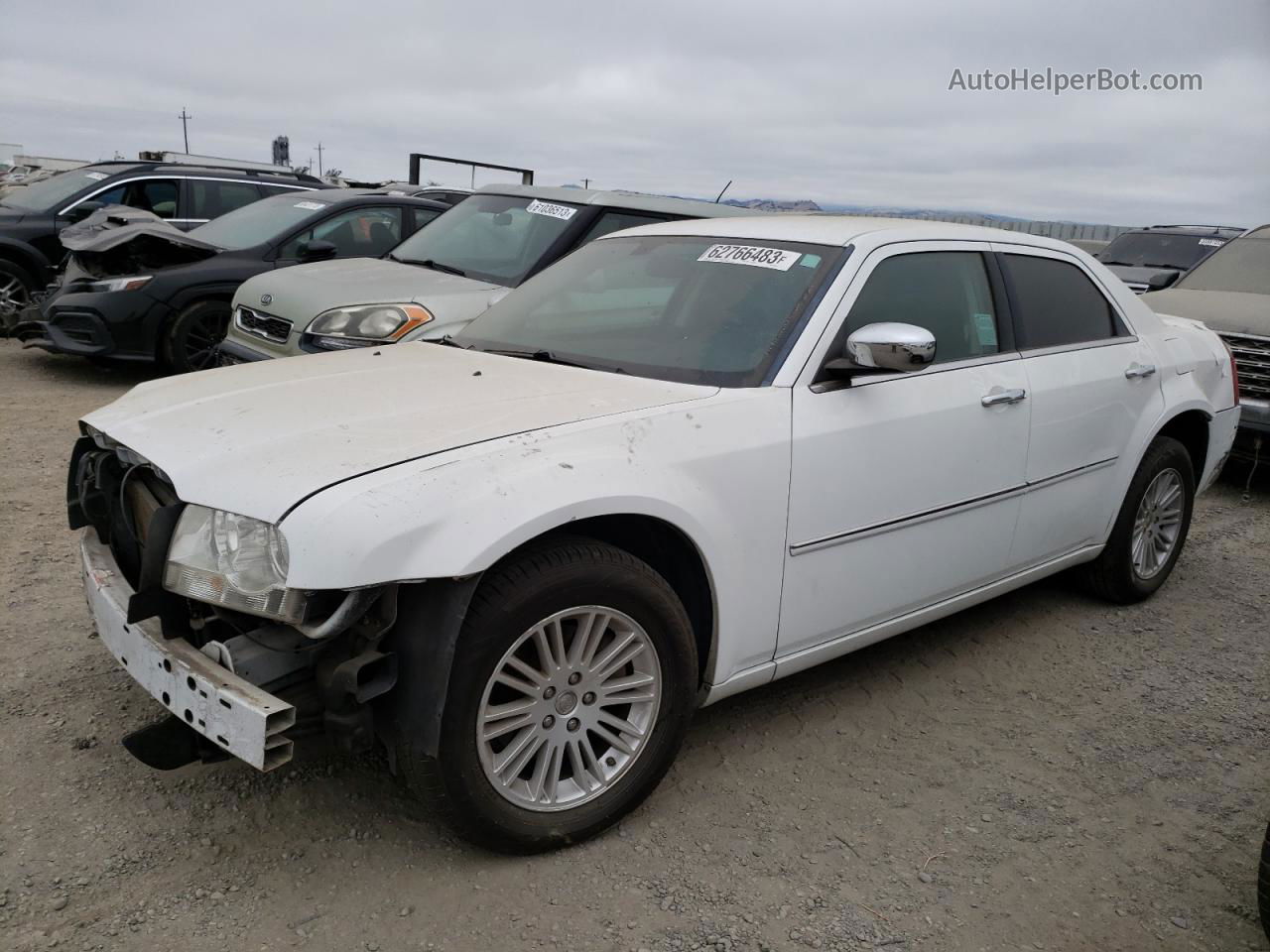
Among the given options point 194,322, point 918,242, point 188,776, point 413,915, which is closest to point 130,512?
point 188,776

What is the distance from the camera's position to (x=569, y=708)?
2672 millimetres

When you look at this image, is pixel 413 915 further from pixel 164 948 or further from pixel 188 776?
pixel 188 776

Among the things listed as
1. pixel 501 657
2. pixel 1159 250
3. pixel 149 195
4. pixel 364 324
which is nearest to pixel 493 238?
pixel 364 324

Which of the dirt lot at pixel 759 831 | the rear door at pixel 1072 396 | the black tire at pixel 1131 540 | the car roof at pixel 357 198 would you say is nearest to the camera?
the dirt lot at pixel 759 831

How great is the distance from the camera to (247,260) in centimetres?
819

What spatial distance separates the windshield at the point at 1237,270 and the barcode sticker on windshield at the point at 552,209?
4.84 metres

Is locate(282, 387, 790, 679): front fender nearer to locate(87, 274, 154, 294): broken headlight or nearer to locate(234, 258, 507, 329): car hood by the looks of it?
locate(234, 258, 507, 329): car hood

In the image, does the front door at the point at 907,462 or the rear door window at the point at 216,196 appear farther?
the rear door window at the point at 216,196

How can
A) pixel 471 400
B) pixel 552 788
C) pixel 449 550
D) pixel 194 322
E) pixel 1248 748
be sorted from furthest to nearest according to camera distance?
pixel 194 322 → pixel 1248 748 → pixel 471 400 → pixel 552 788 → pixel 449 550

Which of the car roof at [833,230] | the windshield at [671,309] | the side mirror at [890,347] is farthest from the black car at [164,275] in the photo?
the side mirror at [890,347]

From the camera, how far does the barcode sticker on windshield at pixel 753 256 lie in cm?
341

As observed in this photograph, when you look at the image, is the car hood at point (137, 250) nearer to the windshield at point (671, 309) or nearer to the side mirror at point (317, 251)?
the side mirror at point (317, 251)

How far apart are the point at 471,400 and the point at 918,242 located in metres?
1.74

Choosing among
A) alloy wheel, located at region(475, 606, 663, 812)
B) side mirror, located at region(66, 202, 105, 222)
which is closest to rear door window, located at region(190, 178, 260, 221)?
side mirror, located at region(66, 202, 105, 222)
